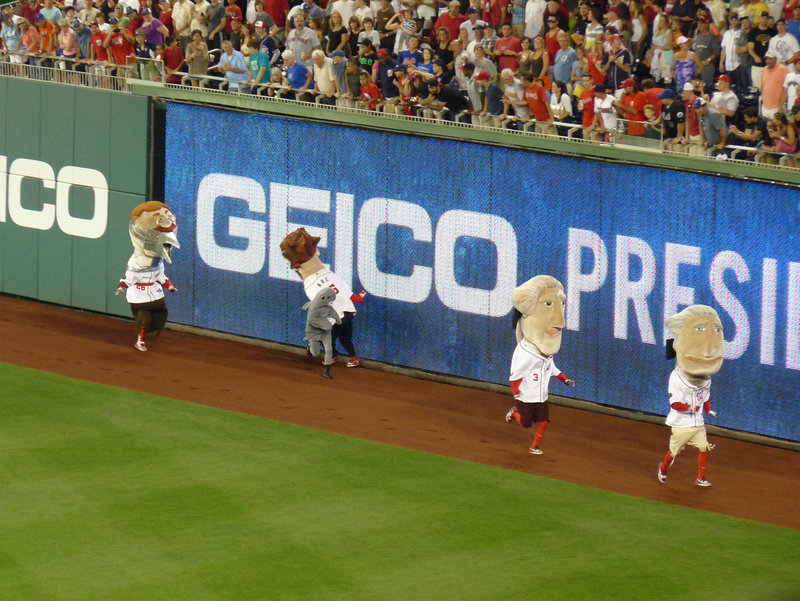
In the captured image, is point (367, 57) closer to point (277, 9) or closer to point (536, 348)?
point (277, 9)

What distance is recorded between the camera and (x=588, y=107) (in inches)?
Result: 745

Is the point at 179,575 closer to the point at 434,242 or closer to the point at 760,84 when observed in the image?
the point at 434,242

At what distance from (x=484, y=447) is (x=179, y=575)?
15.8 feet

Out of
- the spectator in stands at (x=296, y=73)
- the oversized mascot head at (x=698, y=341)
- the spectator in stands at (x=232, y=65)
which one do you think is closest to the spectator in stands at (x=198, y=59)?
the spectator in stands at (x=232, y=65)

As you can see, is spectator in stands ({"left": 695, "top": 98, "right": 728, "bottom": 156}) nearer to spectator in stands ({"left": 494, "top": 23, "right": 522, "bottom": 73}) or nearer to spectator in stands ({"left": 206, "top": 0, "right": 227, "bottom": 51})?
spectator in stands ({"left": 494, "top": 23, "right": 522, "bottom": 73})

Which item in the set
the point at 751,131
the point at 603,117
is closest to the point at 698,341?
the point at 751,131

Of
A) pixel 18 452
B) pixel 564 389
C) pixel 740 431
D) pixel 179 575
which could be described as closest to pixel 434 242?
pixel 564 389

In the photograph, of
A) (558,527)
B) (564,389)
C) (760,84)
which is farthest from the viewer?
(760,84)

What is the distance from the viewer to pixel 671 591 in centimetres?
1141

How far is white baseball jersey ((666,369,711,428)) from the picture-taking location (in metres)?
14.1

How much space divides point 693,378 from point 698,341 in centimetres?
37

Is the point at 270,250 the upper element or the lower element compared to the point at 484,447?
upper

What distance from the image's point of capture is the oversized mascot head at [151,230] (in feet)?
61.9

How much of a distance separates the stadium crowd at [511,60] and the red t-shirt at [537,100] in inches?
0.7
